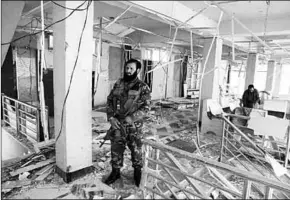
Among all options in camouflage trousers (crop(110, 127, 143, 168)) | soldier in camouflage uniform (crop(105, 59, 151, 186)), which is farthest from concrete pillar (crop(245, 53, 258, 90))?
camouflage trousers (crop(110, 127, 143, 168))

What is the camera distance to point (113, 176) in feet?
6.80

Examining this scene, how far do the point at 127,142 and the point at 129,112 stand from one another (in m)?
0.30

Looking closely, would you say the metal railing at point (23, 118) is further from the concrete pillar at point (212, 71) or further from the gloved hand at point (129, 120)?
the concrete pillar at point (212, 71)

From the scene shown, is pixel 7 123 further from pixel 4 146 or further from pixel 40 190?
pixel 40 190

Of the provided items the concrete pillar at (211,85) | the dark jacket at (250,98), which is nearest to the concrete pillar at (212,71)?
the concrete pillar at (211,85)

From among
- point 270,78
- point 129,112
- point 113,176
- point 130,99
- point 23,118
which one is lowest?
point 113,176

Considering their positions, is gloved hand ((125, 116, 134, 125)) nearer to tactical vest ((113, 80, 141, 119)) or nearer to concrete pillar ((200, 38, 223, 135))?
tactical vest ((113, 80, 141, 119))

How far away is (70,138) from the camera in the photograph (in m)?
1.96

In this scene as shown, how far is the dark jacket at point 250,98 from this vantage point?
526 centimetres

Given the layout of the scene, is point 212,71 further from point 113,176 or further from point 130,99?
point 113,176

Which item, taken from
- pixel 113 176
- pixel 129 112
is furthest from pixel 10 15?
pixel 113 176

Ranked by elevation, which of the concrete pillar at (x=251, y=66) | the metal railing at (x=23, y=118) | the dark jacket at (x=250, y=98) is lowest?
the metal railing at (x=23, y=118)

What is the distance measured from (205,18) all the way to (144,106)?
2020 mm

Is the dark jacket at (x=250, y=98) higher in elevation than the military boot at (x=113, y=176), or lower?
higher
